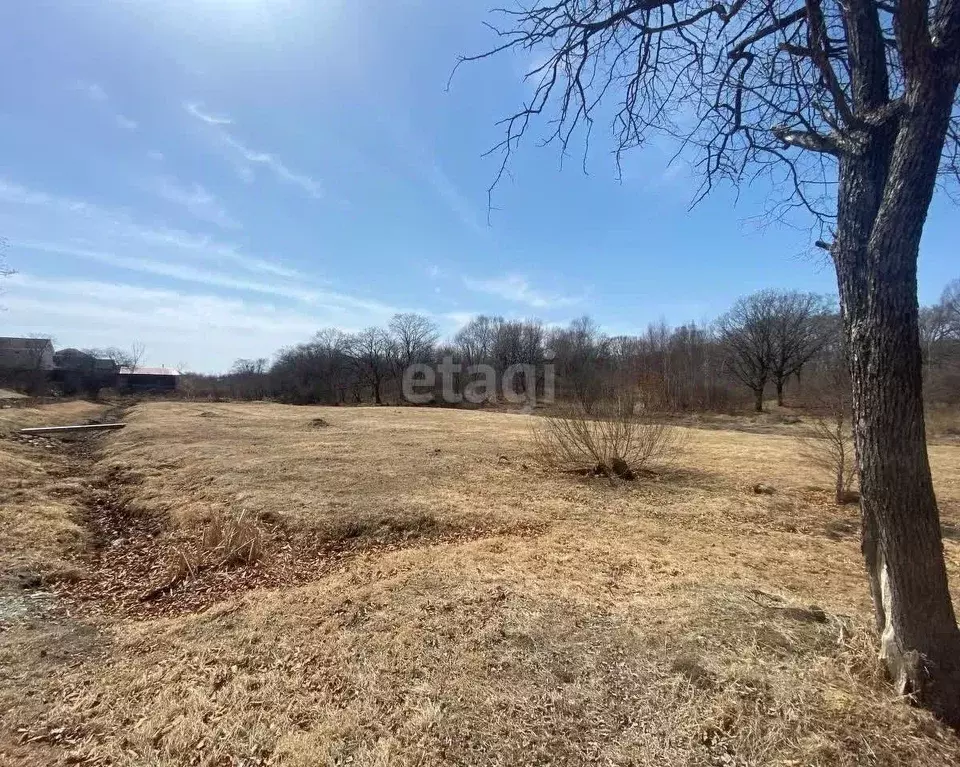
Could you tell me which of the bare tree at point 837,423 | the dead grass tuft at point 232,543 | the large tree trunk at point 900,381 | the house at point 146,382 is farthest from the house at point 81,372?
the large tree trunk at point 900,381

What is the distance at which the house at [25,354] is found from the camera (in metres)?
37.9

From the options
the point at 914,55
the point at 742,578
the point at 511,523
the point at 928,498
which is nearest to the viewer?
the point at 914,55

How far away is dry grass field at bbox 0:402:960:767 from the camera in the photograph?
89.4 inches

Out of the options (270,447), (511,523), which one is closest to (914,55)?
(511,523)

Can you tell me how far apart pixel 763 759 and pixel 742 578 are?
8.34 ft

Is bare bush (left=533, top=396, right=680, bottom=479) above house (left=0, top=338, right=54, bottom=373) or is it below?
below

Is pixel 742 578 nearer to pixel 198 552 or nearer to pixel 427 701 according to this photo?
pixel 427 701

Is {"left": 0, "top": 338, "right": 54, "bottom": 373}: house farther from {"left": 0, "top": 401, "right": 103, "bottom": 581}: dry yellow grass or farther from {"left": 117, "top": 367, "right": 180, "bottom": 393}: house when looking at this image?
{"left": 0, "top": 401, "right": 103, "bottom": 581}: dry yellow grass

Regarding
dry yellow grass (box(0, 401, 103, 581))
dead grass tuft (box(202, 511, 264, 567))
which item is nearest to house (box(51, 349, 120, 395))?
dry yellow grass (box(0, 401, 103, 581))

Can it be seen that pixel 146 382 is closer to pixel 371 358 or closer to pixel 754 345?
pixel 371 358

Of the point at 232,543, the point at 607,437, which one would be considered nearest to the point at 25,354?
the point at 232,543

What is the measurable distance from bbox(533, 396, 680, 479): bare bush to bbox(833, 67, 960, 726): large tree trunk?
7159mm

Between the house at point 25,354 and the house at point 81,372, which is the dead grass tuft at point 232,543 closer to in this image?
the house at point 25,354

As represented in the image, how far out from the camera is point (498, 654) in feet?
9.80
